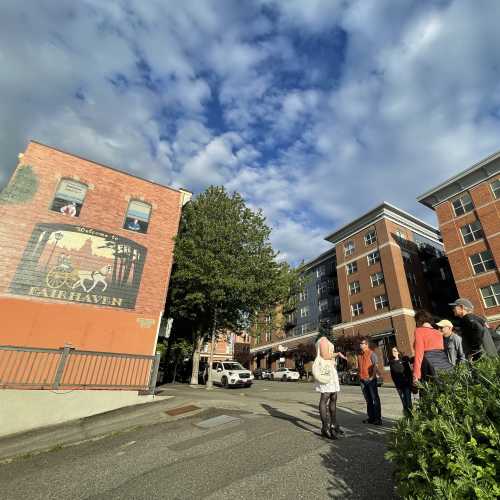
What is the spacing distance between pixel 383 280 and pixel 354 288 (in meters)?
4.54


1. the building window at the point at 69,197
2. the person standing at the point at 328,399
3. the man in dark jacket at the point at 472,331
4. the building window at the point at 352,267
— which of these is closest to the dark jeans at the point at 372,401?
the person standing at the point at 328,399

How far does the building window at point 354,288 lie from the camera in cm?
3714

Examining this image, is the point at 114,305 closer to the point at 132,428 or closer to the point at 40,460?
the point at 132,428

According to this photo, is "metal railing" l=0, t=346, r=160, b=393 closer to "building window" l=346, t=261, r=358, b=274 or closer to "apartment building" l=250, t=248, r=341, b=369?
"apartment building" l=250, t=248, r=341, b=369

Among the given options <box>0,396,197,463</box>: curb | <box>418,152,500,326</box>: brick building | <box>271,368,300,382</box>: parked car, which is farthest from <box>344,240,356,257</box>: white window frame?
<box>0,396,197,463</box>: curb

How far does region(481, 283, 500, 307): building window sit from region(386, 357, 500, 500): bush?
99.7ft

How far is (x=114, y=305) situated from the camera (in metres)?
13.0

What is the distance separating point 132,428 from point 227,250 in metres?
12.5

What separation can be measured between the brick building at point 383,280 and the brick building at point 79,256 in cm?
1899

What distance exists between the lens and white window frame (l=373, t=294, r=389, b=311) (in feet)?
108

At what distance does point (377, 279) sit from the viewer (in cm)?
3478

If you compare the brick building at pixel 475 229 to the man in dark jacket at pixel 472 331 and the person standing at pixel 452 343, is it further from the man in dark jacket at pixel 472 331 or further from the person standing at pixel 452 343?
the man in dark jacket at pixel 472 331

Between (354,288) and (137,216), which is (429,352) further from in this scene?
(354,288)

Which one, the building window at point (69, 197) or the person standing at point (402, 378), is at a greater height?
the building window at point (69, 197)
